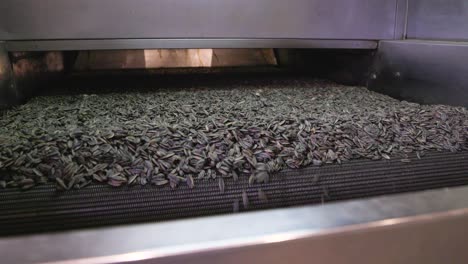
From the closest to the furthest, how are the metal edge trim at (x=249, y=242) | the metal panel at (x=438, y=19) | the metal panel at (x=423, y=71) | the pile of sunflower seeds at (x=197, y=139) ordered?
the metal edge trim at (x=249, y=242) < the pile of sunflower seeds at (x=197, y=139) < the metal panel at (x=423, y=71) < the metal panel at (x=438, y=19)

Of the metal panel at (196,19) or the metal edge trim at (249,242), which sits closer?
the metal edge trim at (249,242)

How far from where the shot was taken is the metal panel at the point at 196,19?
1.14m

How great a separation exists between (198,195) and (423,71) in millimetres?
1015

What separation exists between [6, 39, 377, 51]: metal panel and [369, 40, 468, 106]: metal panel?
0.46 feet

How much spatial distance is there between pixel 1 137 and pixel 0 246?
0.36m

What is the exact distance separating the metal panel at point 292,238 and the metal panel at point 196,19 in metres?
0.87

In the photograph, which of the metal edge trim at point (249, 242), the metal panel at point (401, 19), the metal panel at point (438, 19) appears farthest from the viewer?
the metal panel at point (401, 19)

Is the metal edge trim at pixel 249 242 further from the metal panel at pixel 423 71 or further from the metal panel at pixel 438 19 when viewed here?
the metal panel at pixel 438 19

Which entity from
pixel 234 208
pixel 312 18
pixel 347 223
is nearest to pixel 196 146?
pixel 234 208

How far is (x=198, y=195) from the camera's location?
58cm

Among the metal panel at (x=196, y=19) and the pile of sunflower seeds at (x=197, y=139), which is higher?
the metal panel at (x=196, y=19)

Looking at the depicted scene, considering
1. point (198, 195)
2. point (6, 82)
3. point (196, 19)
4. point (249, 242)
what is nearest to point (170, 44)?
point (196, 19)

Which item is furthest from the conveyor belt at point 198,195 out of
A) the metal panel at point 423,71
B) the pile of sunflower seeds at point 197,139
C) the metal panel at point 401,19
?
the metal panel at point 401,19

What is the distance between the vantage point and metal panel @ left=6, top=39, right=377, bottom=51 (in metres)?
1.16
